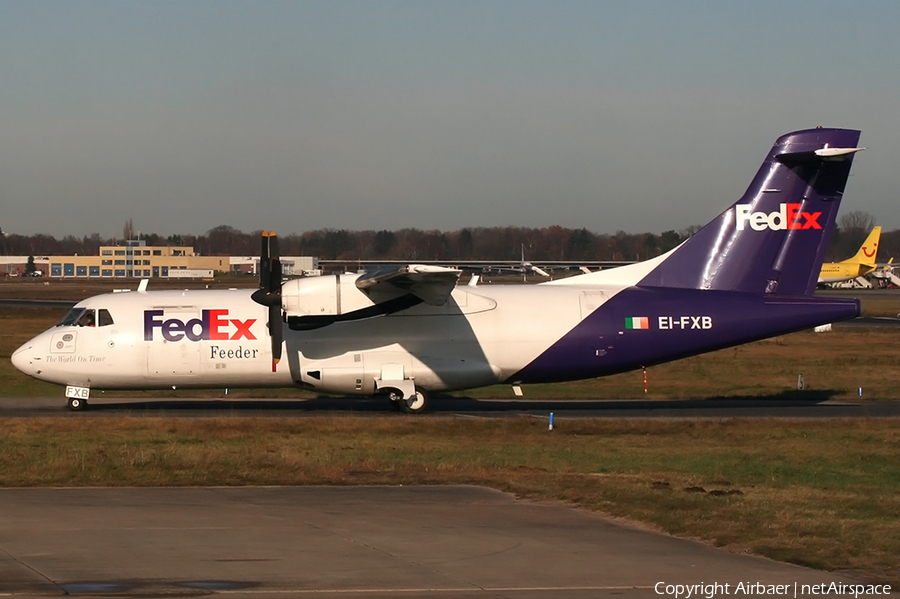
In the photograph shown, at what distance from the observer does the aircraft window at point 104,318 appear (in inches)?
999

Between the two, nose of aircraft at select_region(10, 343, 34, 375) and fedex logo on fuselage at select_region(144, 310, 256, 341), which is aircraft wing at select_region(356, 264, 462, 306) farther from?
nose of aircraft at select_region(10, 343, 34, 375)

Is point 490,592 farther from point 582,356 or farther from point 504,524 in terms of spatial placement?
point 582,356

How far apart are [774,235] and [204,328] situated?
48.1ft

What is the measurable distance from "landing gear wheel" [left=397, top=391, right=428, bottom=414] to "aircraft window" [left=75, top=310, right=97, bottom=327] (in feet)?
26.3

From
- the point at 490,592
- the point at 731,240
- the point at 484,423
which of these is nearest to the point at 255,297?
the point at 484,423

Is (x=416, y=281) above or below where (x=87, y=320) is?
above

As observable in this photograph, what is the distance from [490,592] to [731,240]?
18709mm

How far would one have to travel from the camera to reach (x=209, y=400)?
2941 cm

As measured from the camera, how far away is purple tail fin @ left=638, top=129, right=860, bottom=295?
25859 millimetres

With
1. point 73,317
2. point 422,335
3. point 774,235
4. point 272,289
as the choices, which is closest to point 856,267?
point 774,235

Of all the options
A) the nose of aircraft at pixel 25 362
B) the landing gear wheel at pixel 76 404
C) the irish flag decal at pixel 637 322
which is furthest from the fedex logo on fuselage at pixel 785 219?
the nose of aircraft at pixel 25 362

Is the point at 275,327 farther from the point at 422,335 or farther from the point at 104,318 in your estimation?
the point at 104,318

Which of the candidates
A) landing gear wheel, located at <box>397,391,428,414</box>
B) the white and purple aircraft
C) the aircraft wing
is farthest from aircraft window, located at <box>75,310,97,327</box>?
landing gear wheel, located at <box>397,391,428,414</box>

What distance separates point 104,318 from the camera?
1001 inches
